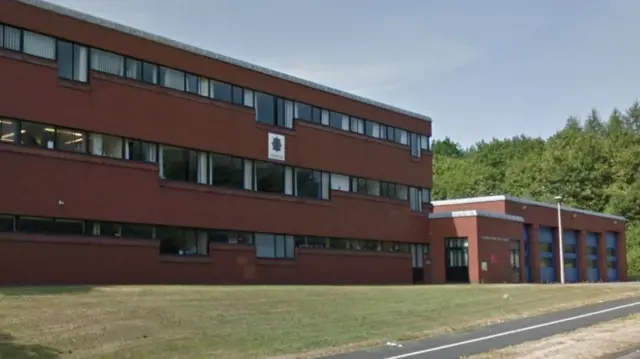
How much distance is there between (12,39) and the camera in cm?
2988

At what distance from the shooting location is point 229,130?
38969 millimetres

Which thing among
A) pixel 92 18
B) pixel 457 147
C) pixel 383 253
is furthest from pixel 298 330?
pixel 457 147

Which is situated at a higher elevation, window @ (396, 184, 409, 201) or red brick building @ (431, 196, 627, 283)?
window @ (396, 184, 409, 201)

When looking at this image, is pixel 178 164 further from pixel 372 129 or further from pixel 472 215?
pixel 472 215

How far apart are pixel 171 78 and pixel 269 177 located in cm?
799

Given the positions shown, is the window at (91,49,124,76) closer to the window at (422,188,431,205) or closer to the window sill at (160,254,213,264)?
the window sill at (160,254,213,264)

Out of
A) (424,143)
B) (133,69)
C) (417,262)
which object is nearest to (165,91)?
(133,69)

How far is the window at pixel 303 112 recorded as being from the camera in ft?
144

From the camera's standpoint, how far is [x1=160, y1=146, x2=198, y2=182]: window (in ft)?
117

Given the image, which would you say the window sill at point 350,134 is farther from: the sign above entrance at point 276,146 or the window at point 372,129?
the sign above entrance at point 276,146

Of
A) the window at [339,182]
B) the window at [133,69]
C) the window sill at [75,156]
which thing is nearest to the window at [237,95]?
the window at [133,69]

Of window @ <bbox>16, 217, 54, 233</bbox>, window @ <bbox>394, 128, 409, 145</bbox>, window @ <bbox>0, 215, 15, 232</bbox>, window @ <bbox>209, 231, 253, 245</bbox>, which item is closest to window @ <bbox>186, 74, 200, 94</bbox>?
window @ <bbox>209, 231, 253, 245</bbox>

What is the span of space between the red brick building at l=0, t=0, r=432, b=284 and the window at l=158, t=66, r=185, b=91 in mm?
71

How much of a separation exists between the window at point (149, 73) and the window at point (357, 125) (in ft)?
51.2
